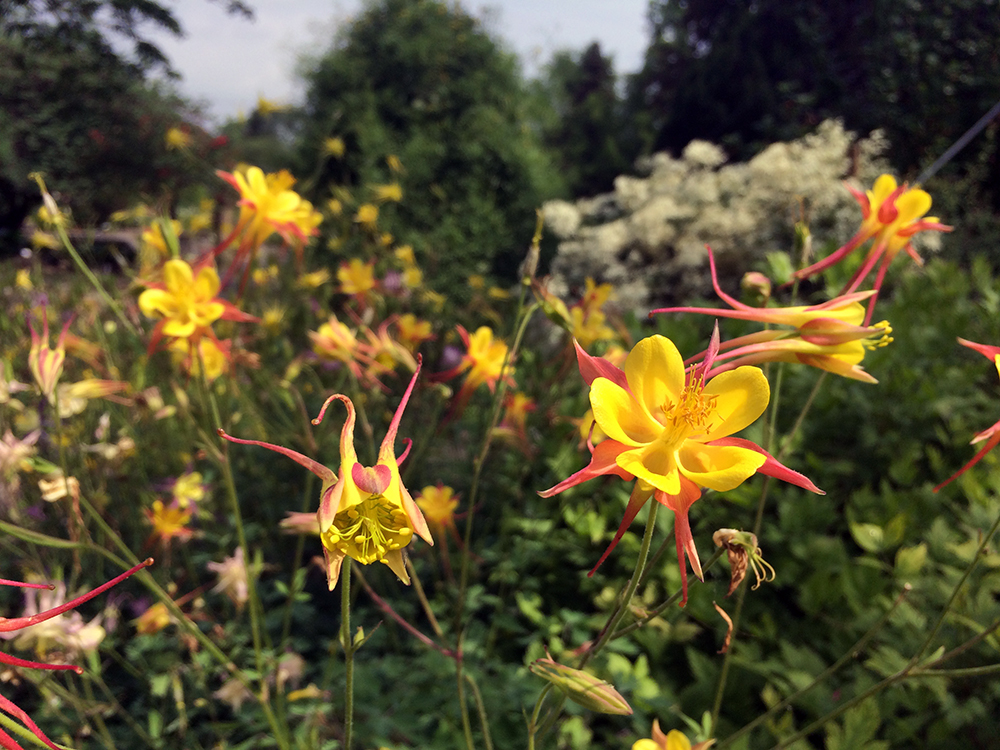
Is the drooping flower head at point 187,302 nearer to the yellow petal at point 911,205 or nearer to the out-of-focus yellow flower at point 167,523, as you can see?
the out-of-focus yellow flower at point 167,523

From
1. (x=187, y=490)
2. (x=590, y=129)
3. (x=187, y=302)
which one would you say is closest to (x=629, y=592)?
(x=187, y=302)

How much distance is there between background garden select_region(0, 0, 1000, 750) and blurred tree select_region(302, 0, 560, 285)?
0.05m

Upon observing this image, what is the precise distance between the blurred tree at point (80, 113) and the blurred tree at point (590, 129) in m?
5.28

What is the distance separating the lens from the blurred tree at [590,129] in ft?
31.7

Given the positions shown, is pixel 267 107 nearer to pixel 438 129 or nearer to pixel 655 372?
pixel 438 129

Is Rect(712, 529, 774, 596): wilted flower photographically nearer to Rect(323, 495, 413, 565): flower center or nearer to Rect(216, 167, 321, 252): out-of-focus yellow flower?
Rect(323, 495, 413, 565): flower center

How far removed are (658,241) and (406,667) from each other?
4.13 metres

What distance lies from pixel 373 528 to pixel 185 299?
0.88m

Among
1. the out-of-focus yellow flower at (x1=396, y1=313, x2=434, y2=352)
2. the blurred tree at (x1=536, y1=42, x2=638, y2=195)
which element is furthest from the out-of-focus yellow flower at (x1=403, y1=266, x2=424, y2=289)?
the blurred tree at (x1=536, y1=42, x2=638, y2=195)

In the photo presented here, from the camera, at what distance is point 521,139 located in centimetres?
588

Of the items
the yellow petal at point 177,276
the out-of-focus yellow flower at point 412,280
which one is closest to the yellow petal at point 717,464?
the yellow petal at point 177,276

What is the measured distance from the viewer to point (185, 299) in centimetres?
126

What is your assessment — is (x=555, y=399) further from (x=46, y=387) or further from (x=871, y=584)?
(x=46, y=387)

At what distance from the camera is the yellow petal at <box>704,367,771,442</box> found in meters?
0.63
